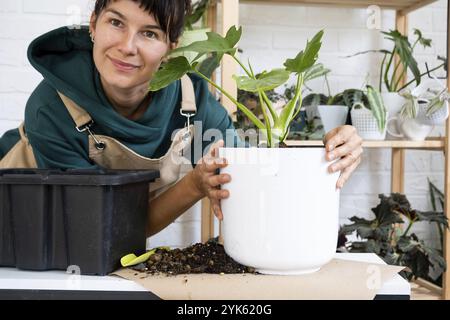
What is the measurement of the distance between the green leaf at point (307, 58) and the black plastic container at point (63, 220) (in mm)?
271

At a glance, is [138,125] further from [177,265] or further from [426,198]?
[426,198]

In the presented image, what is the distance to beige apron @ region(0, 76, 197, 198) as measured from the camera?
3.40 ft

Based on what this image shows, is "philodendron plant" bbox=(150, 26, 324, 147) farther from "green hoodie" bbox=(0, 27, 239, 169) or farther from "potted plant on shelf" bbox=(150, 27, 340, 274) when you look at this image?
"green hoodie" bbox=(0, 27, 239, 169)

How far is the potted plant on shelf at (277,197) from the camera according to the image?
657 mm

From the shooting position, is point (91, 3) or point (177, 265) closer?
point (177, 265)

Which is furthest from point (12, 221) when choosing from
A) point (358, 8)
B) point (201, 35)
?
point (358, 8)

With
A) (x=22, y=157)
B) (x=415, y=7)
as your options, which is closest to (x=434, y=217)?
(x=415, y=7)

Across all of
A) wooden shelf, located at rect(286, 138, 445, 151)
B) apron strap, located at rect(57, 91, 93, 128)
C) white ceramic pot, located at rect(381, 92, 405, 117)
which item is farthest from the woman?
white ceramic pot, located at rect(381, 92, 405, 117)

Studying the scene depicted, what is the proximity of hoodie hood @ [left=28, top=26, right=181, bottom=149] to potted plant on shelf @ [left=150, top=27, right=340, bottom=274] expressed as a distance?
1.21 ft

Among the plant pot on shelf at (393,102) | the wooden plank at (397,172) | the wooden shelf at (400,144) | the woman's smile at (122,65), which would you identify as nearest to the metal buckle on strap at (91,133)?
the woman's smile at (122,65)

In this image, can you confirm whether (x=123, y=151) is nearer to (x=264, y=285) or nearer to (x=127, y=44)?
(x=127, y=44)

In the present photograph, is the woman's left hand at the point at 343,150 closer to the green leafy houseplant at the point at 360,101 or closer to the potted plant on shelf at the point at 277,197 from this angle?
the potted plant on shelf at the point at 277,197
